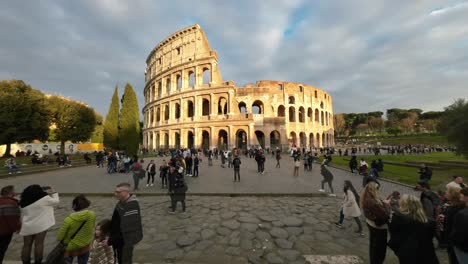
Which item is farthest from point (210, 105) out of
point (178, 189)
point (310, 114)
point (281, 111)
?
point (178, 189)

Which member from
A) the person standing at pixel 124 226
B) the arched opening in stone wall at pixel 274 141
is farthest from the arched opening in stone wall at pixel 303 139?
the person standing at pixel 124 226

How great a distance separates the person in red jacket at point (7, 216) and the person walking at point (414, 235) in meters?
5.65

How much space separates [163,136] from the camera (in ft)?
114

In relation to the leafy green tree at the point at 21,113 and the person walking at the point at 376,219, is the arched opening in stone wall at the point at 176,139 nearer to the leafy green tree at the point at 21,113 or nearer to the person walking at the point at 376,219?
the leafy green tree at the point at 21,113

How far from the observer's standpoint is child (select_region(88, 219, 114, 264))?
8.15 ft

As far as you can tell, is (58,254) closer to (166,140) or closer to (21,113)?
(21,113)

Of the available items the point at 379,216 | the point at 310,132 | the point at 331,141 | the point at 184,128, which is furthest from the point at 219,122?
the point at 331,141

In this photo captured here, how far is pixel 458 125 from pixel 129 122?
121 feet

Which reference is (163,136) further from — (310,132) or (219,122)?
(310,132)

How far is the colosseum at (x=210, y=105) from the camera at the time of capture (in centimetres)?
2998

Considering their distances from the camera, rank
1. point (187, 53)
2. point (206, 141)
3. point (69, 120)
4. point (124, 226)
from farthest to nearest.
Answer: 1. point (206, 141)
2. point (187, 53)
3. point (69, 120)
4. point (124, 226)

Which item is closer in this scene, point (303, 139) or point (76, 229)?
point (76, 229)

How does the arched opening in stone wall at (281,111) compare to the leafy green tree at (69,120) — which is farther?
the arched opening in stone wall at (281,111)

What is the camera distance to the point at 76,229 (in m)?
2.70
